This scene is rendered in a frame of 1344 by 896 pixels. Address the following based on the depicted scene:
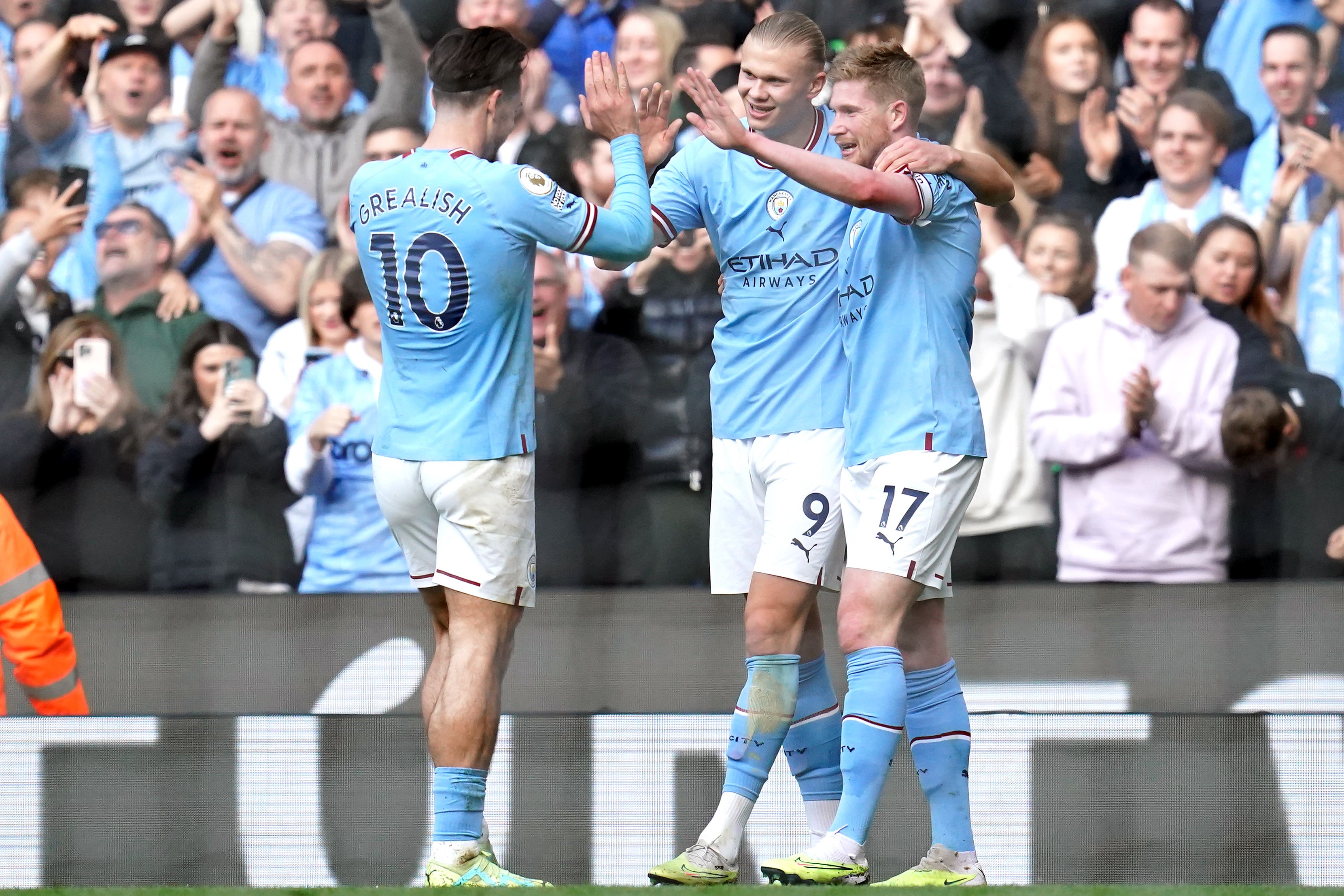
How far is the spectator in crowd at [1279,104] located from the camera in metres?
5.41

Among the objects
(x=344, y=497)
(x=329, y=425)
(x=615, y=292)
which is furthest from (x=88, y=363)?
(x=615, y=292)

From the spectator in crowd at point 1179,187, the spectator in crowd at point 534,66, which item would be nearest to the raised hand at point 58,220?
the spectator in crowd at point 534,66

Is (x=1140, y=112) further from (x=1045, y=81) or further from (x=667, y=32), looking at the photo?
(x=667, y=32)

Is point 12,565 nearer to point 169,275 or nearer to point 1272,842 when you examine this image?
point 169,275

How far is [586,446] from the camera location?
5676 mm

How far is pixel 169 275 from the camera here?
5.88 m

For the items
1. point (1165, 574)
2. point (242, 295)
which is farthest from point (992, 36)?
point (242, 295)

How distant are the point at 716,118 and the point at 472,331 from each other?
2.40 ft

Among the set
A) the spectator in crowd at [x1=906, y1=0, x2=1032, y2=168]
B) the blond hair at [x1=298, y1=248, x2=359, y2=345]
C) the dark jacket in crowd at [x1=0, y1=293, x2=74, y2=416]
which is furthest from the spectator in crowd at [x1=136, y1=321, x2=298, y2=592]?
the spectator in crowd at [x1=906, y1=0, x2=1032, y2=168]

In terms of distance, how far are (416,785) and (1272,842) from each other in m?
2.19

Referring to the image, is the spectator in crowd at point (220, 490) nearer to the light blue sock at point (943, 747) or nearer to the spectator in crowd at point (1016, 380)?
the spectator in crowd at point (1016, 380)

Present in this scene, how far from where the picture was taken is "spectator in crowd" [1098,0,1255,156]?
5477 mm

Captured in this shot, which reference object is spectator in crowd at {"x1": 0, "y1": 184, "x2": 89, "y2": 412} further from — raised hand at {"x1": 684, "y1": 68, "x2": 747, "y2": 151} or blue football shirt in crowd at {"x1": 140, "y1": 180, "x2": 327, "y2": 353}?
raised hand at {"x1": 684, "y1": 68, "x2": 747, "y2": 151}

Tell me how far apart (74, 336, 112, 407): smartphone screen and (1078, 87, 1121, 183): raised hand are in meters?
3.51
